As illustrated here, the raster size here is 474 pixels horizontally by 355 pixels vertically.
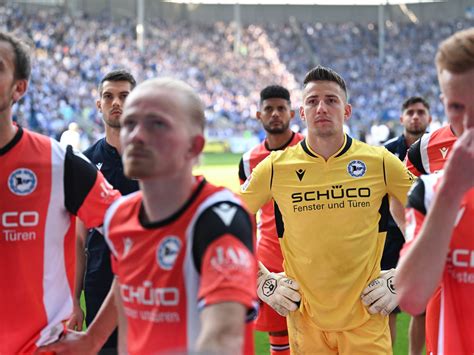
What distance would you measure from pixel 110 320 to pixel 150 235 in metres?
0.71

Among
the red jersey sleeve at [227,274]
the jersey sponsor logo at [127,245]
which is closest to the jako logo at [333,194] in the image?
the jersey sponsor logo at [127,245]

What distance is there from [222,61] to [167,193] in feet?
155

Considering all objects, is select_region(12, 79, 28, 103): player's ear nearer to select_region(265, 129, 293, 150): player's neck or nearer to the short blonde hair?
the short blonde hair

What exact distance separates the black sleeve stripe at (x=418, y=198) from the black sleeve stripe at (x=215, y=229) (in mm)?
600

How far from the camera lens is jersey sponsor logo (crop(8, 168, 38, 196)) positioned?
323 cm

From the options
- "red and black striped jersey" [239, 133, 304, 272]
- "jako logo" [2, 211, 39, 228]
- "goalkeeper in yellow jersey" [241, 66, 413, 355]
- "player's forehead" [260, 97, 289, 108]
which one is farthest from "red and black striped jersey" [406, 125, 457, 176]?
"jako logo" [2, 211, 39, 228]

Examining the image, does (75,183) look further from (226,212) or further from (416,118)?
(416,118)

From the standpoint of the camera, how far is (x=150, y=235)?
8.38 feet

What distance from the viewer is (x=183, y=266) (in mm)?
2482

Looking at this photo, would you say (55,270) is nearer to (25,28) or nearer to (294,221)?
(294,221)

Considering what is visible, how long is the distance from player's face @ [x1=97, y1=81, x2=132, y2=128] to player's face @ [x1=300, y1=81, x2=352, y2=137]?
4.88 feet

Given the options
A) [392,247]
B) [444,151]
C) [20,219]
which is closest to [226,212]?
[20,219]

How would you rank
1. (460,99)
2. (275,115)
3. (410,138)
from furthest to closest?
(410,138) → (275,115) → (460,99)

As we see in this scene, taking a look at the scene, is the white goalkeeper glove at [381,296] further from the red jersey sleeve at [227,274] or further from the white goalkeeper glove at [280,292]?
the red jersey sleeve at [227,274]
